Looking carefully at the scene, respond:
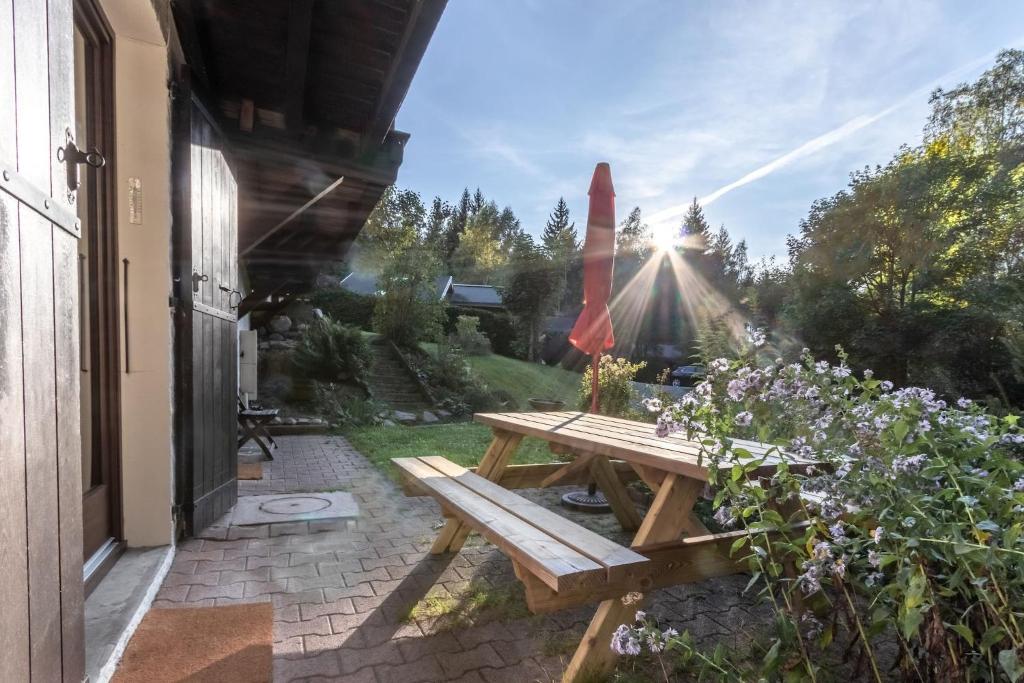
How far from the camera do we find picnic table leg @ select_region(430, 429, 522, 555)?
2957 millimetres

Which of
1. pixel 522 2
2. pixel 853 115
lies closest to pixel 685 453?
pixel 522 2

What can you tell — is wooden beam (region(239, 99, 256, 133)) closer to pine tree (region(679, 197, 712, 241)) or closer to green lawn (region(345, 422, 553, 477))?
green lawn (region(345, 422, 553, 477))

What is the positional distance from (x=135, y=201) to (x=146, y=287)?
1.39ft

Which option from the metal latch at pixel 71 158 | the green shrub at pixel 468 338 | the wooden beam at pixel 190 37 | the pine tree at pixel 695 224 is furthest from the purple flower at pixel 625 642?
the pine tree at pixel 695 224

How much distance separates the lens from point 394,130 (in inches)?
159

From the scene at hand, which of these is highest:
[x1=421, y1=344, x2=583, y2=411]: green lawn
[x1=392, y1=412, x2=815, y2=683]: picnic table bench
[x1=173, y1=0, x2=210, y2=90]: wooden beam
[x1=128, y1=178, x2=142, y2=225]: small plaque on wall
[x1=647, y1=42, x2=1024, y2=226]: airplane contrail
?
[x1=647, y1=42, x2=1024, y2=226]: airplane contrail

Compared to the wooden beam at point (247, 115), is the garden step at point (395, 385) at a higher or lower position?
lower

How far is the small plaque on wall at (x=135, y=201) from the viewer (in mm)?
2648

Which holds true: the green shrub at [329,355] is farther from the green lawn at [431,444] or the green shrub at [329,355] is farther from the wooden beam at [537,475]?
the wooden beam at [537,475]

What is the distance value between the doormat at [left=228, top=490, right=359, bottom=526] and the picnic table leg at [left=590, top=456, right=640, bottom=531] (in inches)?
64.9

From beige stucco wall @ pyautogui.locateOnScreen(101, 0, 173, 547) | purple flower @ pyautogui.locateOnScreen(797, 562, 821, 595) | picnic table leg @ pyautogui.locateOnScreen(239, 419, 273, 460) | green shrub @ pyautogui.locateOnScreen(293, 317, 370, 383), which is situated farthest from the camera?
green shrub @ pyautogui.locateOnScreen(293, 317, 370, 383)

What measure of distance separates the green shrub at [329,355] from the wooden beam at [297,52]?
6.84m

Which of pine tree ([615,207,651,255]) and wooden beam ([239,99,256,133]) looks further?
pine tree ([615,207,651,255])

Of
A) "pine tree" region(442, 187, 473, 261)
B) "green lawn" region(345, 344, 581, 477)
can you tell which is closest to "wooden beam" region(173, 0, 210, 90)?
"green lawn" region(345, 344, 581, 477)
